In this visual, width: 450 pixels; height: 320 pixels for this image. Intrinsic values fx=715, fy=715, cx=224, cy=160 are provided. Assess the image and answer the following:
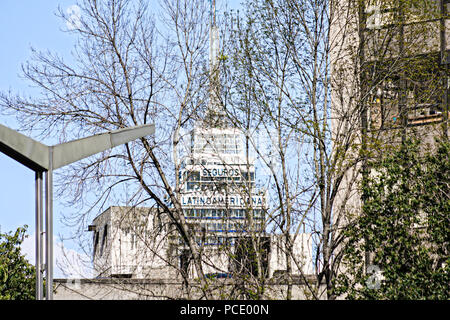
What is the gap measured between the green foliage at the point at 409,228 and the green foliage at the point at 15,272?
10051 mm

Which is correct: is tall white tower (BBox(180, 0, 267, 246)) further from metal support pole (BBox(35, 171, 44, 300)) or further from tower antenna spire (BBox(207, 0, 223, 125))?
metal support pole (BBox(35, 171, 44, 300))

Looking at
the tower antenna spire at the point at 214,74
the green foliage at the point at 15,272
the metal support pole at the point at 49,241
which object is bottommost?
the green foliage at the point at 15,272

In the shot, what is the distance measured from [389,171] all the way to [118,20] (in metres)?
9.15

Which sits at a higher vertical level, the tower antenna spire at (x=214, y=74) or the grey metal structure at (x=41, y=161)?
the tower antenna spire at (x=214, y=74)

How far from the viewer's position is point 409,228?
46.6ft

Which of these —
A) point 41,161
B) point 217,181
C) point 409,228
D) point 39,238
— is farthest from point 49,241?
point 217,181

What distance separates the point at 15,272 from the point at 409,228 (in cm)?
1185

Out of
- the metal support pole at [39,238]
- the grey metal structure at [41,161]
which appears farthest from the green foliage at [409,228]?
the metal support pole at [39,238]

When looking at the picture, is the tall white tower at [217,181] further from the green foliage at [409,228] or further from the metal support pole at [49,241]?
the metal support pole at [49,241]

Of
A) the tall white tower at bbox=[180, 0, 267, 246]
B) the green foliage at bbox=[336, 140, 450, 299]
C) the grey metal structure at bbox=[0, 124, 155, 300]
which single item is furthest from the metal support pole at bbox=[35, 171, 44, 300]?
the tall white tower at bbox=[180, 0, 267, 246]

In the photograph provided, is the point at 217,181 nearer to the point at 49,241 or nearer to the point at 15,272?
the point at 15,272

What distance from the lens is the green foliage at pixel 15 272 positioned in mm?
20469

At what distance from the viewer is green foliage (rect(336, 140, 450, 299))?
13539 mm
